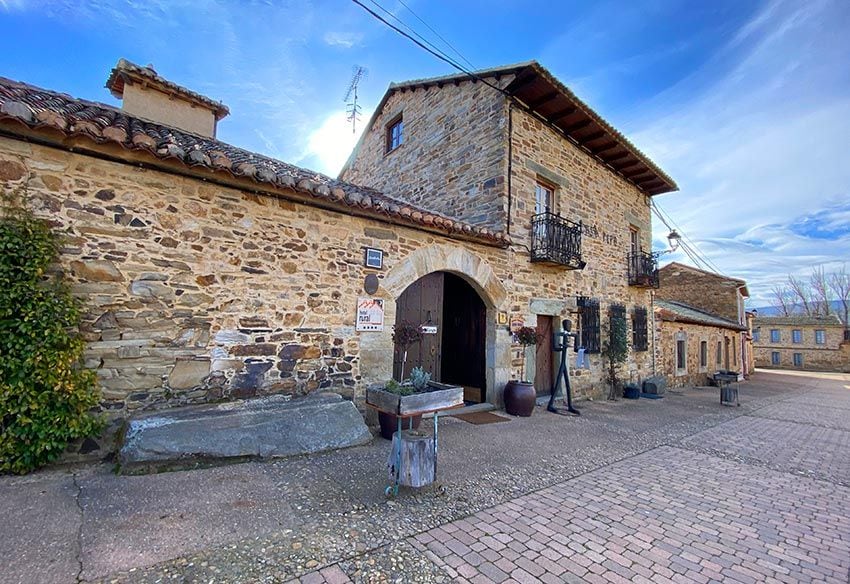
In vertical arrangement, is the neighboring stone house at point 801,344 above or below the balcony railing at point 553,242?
below

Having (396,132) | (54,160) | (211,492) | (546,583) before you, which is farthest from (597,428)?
(396,132)

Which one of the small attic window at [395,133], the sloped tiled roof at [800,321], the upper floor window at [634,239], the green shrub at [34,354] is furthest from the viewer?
the sloped tiled roof at [800,321]

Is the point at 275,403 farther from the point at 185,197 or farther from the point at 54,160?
the point at 54,160

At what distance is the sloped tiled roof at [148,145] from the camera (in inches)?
127

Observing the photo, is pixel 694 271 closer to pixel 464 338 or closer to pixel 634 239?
pixel 634 239

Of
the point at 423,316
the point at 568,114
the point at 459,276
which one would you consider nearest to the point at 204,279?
the point at 423,316

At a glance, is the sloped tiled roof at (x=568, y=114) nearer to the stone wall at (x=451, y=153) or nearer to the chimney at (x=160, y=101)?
the stone wall at (x=451, y=153)

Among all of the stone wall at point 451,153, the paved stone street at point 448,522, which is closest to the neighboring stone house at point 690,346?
the stone wall at point 451,153

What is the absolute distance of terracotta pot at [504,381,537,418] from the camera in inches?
256

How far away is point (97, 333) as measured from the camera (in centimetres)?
357

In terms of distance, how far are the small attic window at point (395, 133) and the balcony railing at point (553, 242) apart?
479cm

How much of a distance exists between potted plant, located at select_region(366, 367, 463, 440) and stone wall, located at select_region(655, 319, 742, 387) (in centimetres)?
1002

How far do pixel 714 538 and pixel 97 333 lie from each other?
546 cm

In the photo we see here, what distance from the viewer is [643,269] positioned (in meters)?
10.4
